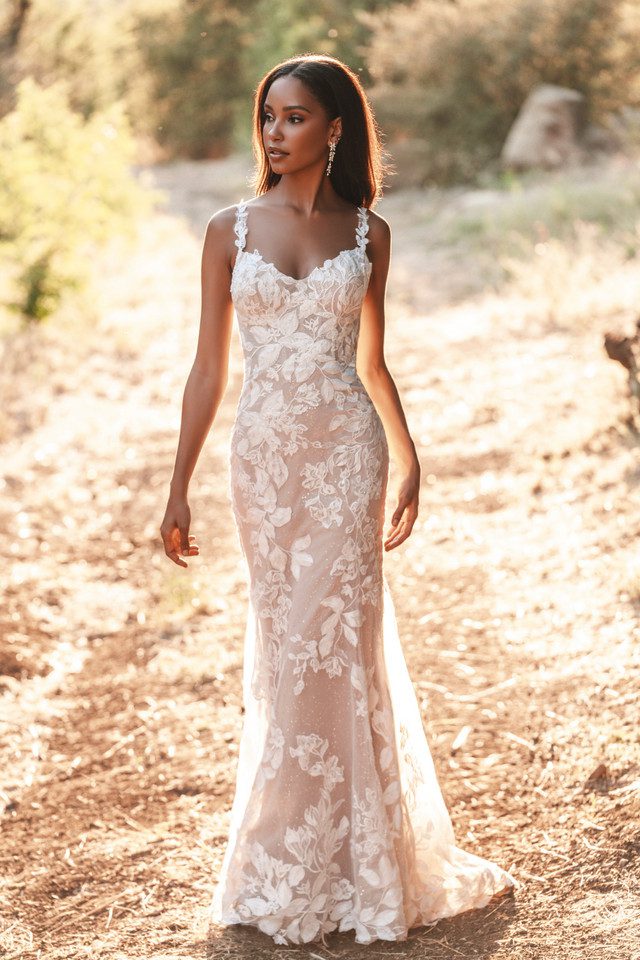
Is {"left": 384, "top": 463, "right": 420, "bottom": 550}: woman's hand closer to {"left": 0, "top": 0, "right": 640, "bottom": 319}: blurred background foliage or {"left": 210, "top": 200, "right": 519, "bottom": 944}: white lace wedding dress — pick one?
{"left": 210, "top": 200, "right": 519, "bottom": 944}: white lace wedding dress

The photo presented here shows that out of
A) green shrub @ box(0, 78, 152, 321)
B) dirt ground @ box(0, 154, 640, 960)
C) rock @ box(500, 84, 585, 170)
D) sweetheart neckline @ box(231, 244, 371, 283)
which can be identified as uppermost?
rock @ box(500, 84, 585, 170)

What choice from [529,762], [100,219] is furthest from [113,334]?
[529,762]

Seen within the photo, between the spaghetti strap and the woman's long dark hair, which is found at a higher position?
the woman's long dark hair

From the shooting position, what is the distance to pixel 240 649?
544cm

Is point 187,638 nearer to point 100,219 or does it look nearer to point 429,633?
point 429,633

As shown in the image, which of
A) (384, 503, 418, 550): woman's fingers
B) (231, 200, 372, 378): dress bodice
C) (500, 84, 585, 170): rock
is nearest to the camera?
(231, 200, 372, 378): dress bodice

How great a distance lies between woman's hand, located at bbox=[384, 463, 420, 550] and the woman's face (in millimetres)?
942

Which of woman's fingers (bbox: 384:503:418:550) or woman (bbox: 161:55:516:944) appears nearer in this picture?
woman (bbox: 161:55:516:944)

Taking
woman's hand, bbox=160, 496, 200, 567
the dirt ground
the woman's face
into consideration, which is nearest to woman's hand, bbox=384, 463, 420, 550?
woman's hand, bbox=160, 496, 200, 567

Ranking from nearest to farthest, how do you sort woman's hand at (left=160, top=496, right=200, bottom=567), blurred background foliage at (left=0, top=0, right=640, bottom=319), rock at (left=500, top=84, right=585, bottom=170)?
woman's hand at (left=160, top=496, right=200, bottom=567) < blurred background foliage at (left=0, top=0, right=640, bottom=319) < rock at (left=500, top=84, right=585, bottom=170)

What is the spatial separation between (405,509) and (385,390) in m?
0.36

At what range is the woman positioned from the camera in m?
3.20

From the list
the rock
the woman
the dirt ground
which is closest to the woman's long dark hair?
the woman

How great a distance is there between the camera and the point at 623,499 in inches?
255
